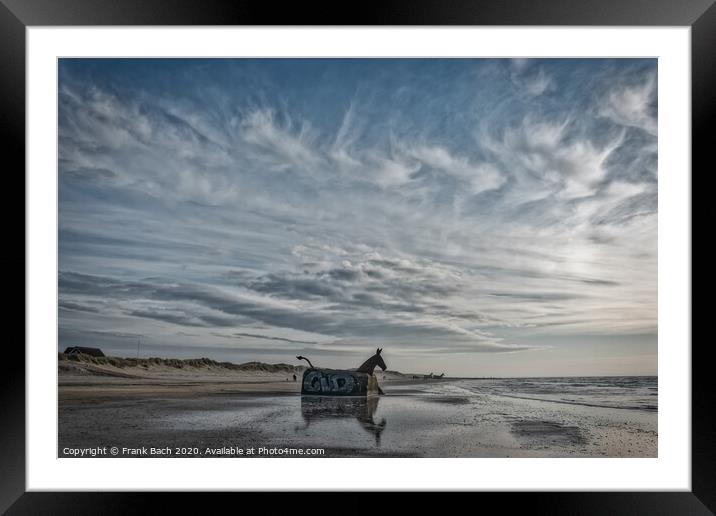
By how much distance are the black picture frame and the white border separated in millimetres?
115

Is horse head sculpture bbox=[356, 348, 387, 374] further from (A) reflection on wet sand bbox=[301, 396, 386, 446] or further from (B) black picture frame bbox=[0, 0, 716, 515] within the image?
(B) black picture frame bbox=[0, 0, 716, 515]

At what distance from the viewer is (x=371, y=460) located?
11.6ft

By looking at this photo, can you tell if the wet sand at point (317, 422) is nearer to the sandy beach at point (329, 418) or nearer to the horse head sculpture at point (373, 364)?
the sandy beach at point (329, 418)

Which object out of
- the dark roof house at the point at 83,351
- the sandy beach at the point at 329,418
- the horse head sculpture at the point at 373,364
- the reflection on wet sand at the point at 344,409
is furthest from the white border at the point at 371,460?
the horse head sculpture at the point at 373,364

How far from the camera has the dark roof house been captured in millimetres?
4443

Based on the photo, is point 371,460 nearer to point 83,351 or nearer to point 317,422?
point 317,422

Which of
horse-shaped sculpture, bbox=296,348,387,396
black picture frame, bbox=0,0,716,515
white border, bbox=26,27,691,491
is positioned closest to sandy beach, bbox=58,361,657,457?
horse-shaped sculpture, bbox=296,348,387,396

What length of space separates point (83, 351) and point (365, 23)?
13.1 feet

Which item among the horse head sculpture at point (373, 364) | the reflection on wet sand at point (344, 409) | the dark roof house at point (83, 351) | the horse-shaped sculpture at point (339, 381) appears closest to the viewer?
the dark roof house at point (83, 351)

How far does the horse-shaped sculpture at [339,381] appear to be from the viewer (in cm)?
590

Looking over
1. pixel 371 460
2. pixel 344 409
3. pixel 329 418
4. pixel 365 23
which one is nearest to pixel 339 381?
pixel 344 409

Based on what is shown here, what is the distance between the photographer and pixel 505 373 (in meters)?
5.51

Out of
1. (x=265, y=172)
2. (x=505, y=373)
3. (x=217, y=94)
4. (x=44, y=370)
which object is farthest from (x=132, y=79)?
(x=505, y=373)

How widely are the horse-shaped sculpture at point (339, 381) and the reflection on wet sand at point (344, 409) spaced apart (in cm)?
10
